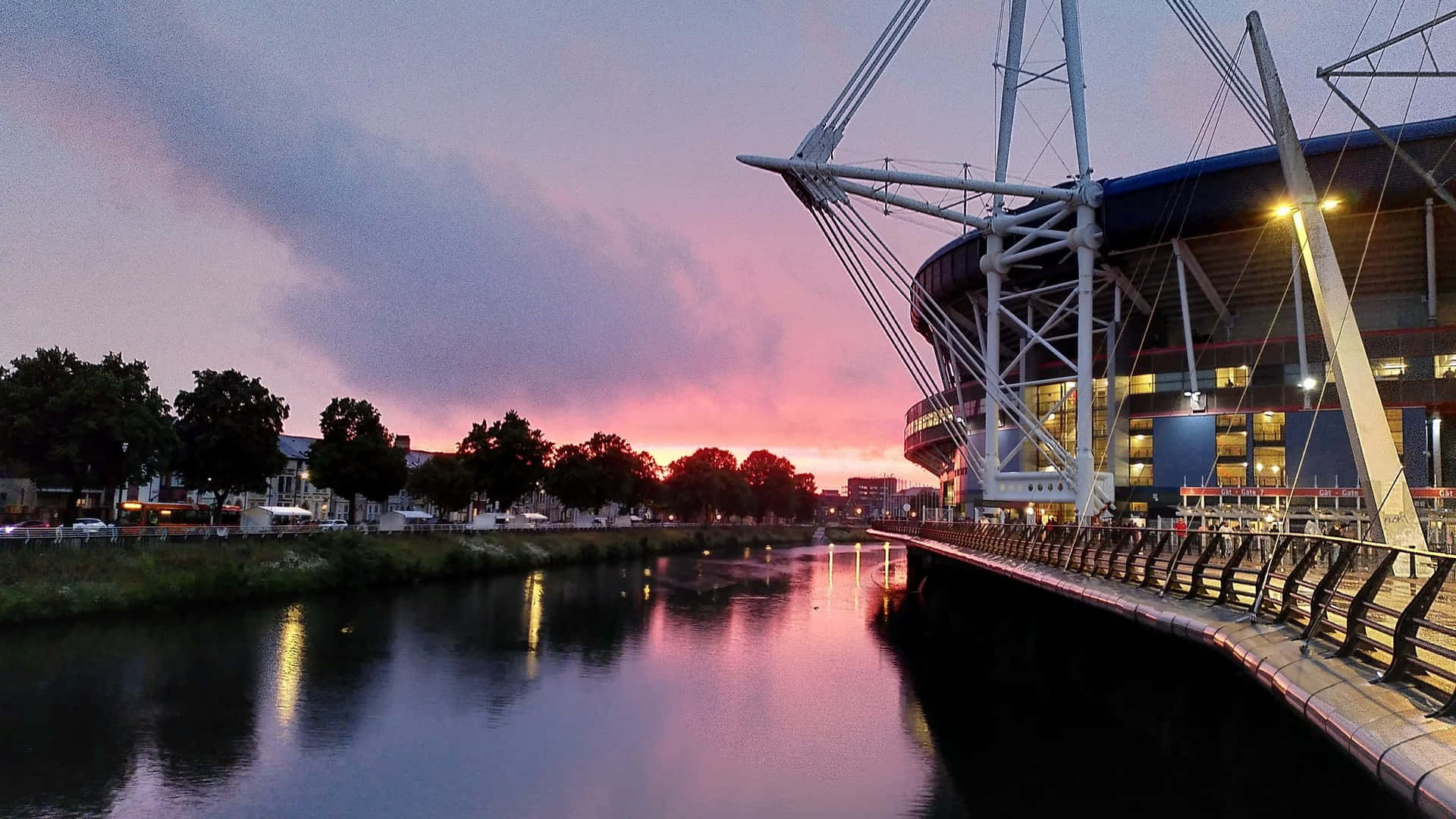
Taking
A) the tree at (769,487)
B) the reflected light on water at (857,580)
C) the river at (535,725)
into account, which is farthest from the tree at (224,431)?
the tree at (769,487)

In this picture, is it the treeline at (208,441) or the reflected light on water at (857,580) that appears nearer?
the treeline at (208,441)

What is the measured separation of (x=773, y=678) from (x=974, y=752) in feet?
36.7

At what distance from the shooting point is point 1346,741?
8.71 meters

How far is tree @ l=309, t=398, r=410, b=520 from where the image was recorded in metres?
70.1

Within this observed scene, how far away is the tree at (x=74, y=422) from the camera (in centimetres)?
4738

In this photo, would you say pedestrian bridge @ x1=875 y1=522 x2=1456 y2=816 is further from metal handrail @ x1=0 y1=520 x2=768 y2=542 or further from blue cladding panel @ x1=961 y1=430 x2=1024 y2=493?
blue cladding panel @ x1=961 y1=430 x2=1024 y2=493

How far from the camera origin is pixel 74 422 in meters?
48.1

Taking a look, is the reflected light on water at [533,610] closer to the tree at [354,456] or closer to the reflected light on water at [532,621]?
the reflected light on water at [532,621]

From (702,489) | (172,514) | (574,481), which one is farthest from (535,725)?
(702,489)

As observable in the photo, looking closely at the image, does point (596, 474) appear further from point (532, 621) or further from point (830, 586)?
point (532, 621)

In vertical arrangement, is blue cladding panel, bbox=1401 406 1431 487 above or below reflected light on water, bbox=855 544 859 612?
above

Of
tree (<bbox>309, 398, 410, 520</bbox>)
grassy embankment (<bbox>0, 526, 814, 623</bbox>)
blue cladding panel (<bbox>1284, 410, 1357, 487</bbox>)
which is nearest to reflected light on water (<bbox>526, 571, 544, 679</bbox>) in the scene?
grassy embankment (<bbox>0, 526, 814, 623</bbox>)

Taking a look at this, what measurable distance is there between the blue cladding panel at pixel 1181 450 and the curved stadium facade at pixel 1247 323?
0.33 ft

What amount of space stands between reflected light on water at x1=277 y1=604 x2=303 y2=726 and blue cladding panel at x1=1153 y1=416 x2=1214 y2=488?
52694mm
